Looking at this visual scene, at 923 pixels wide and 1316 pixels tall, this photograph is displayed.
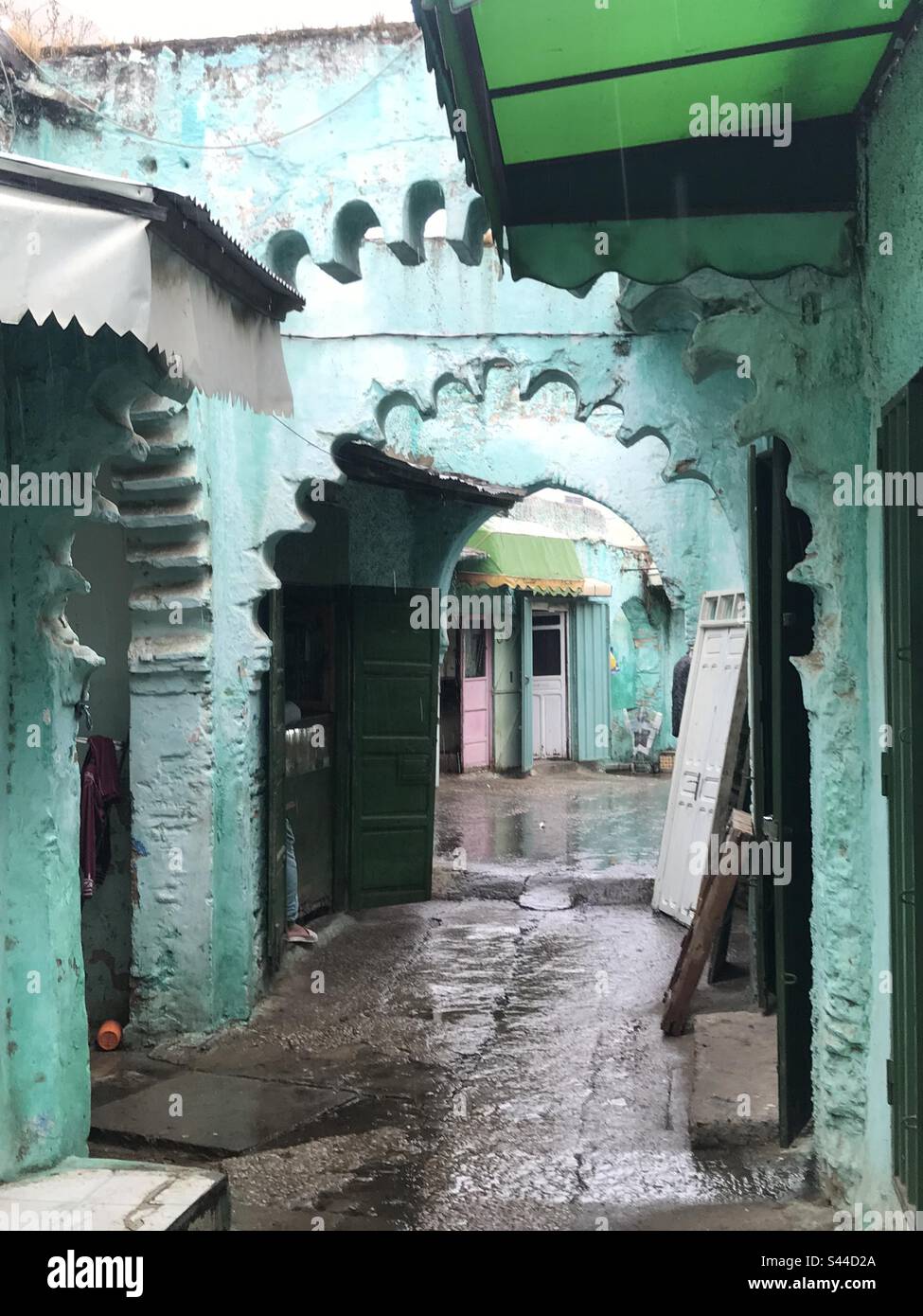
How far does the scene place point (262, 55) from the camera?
6758 millimetres

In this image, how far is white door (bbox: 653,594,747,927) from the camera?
729cm

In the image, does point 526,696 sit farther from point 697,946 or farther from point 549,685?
point 697,946

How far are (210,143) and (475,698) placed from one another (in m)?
10.9

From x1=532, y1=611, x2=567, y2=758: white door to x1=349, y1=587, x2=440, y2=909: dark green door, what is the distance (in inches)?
365

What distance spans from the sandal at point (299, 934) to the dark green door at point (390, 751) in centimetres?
120

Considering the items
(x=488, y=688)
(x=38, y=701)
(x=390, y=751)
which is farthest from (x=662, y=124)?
(x=488, y=688)

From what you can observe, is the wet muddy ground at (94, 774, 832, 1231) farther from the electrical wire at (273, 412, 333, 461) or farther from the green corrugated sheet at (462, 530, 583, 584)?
the green corrugated sheet at (462, 530, 583, 584)

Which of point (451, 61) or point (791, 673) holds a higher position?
point (451, 61)

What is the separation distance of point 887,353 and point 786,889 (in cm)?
205

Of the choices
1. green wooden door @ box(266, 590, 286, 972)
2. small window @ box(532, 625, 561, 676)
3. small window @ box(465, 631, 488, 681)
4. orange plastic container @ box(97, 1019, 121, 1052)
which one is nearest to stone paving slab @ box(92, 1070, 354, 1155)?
orange plastic container @ box(97, 1019, 121, 1052)

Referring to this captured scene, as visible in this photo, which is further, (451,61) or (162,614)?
(162,614)
